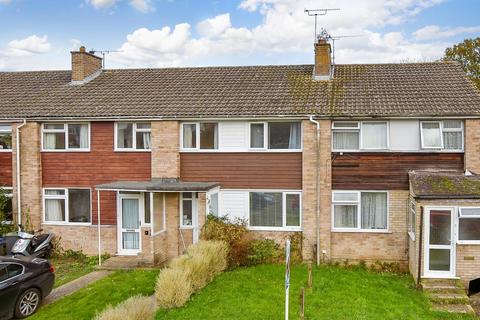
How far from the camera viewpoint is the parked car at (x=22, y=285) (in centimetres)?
1096

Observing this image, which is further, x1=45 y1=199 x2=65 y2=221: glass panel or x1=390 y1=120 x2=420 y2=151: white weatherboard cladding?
x1=45 y1=199 x2=65 y2=221: glass panel

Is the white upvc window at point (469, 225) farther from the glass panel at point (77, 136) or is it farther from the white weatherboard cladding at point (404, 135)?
the glass panel at point (77, 136)

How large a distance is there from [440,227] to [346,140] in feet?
13.1

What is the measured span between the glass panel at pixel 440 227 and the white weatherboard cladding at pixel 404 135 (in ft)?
8.50

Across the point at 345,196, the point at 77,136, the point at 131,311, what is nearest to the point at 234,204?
the point at 345,196

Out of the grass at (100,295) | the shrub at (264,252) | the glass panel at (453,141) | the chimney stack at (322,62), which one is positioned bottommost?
the grass at (100,295)

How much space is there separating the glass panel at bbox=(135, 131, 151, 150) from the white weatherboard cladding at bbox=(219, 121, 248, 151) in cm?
254

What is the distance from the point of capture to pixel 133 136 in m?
16.9

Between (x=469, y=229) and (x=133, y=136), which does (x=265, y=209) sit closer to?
(x=133, y=136)

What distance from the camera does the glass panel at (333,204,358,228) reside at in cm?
1582

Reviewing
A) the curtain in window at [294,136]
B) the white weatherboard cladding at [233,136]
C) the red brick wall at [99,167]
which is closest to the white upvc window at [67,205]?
the red brick wall at [99,167]

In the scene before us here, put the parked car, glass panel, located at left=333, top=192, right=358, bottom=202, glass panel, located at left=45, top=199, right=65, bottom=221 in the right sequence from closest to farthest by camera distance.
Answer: the parked car, glass panel, located at left=333, top=192, right=358, bottom=202, glass panel, located at left=45, top=199, right=65, bottom=221

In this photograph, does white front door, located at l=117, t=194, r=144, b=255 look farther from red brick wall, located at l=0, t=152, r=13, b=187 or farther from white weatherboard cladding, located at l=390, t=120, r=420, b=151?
white weatherboard cladding, located at l=390, t=120, r=420, b=151

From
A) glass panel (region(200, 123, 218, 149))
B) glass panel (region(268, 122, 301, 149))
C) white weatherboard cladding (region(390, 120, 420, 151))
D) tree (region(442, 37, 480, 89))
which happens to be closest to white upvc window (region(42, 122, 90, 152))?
glass panel (region(200, 123, 218, 149))
